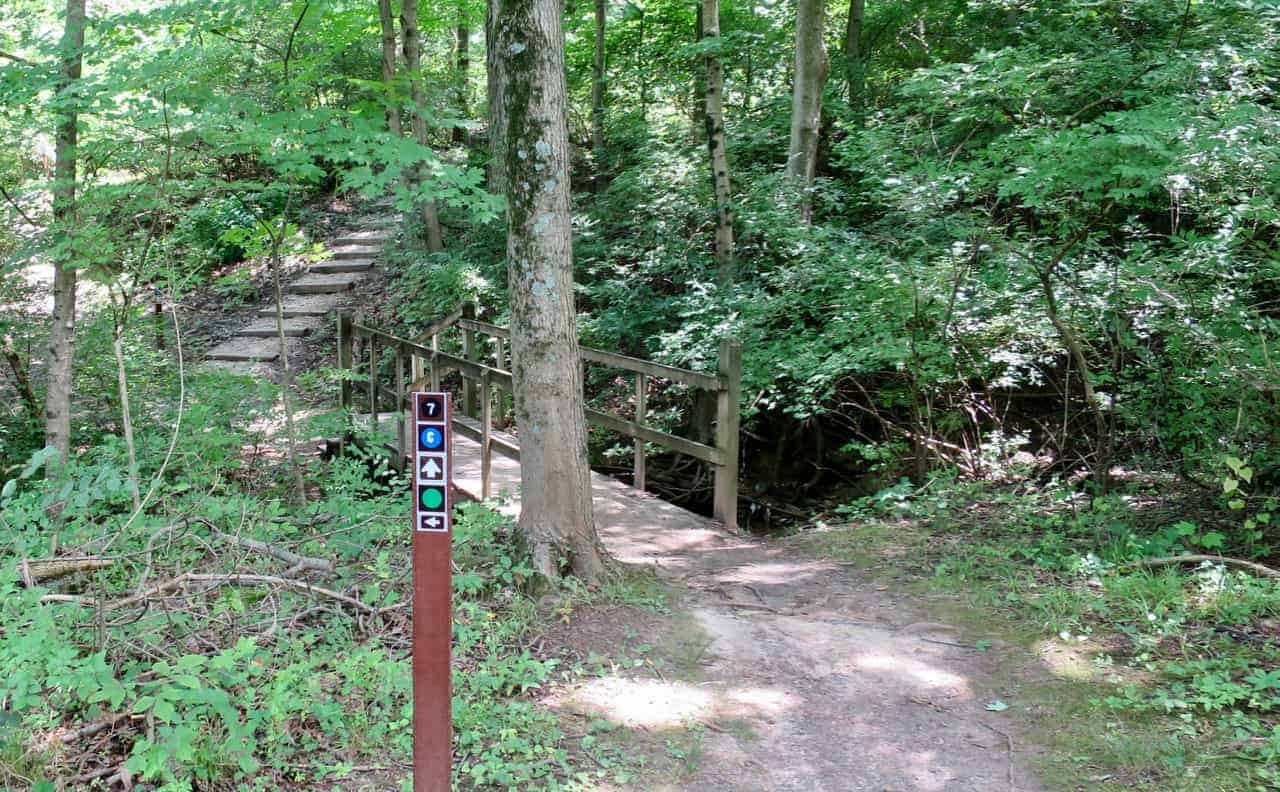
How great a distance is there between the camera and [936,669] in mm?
4227

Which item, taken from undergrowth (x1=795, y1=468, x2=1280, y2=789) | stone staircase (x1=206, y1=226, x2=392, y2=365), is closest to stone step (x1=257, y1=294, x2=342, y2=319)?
stone staircase (x1=206, y1=226, x2=392, y2=365)

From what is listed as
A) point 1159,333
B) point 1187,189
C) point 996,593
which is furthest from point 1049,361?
point 996,593

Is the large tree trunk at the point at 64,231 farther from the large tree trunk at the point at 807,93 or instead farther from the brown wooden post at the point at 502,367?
the large tree trunk at the point at 807,93

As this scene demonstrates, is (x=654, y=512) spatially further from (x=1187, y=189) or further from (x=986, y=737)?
(x=1187, y=189)

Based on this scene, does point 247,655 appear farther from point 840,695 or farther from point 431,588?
point 840,695

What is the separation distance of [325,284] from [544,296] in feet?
39.8

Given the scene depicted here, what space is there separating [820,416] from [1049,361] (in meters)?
3.13

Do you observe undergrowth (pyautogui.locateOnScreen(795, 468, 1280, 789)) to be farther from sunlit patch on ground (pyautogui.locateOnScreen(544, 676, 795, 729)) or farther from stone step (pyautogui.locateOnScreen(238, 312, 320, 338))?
stone step (pyautogui.locateOnScreen(238, 312, 320, 338))

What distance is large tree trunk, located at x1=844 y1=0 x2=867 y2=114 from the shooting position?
12.7 meters

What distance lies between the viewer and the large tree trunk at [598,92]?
Result: 15.2 m

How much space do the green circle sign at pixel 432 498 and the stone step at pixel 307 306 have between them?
513 inches

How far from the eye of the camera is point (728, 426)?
691 centimetres

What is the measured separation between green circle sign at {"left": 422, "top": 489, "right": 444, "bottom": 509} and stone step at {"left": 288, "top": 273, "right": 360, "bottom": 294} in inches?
549

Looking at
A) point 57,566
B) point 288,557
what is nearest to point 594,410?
point 288,557
